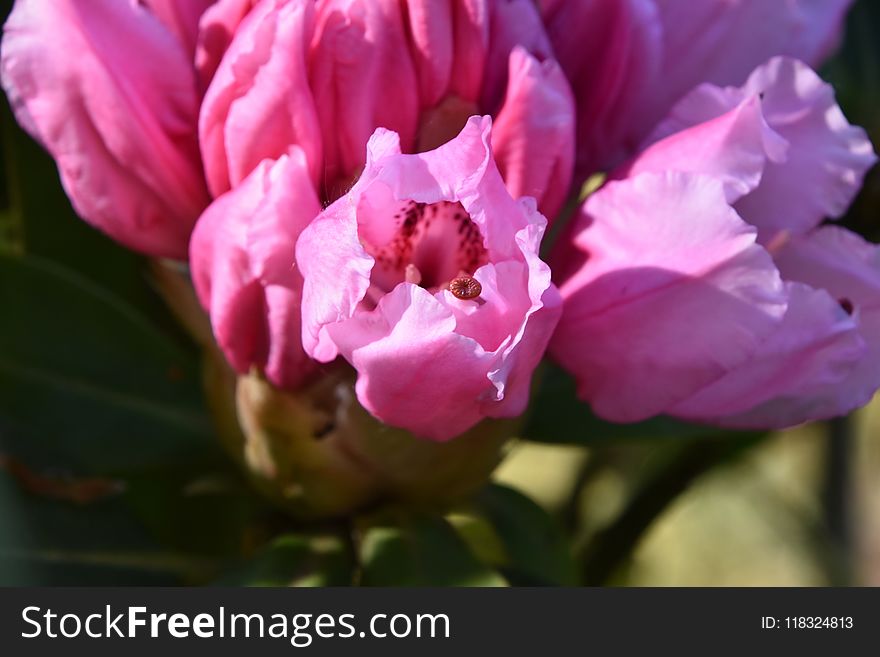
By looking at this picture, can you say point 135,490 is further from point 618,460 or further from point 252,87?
point 618,460

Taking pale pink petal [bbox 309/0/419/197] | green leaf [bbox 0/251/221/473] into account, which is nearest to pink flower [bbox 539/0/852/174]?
pale pink petal [bbox 309/0/419/197]

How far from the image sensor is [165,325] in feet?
2.83

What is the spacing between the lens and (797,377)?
0.55 metres

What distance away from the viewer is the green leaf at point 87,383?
72 centimetres

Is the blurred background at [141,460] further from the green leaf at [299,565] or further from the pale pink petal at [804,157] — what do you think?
the pale pink petal at [804,157]

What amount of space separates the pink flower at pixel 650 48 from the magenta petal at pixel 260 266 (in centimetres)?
16

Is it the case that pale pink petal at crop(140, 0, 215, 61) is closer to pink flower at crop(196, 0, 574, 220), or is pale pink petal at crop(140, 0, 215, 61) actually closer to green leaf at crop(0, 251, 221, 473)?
pink flower at crop(196, 0, 574, 220)

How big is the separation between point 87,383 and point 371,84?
13.5 inches

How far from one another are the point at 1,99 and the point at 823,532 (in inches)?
41.1

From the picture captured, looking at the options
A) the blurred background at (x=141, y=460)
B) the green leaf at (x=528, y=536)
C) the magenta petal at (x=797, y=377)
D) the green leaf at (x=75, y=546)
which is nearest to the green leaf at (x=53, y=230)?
the blurred background at (x=141, y=460)

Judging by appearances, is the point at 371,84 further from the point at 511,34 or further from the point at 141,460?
the point at 141,460

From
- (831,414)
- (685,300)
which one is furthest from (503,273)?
(831,414)

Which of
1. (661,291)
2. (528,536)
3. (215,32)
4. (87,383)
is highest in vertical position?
(215,32)

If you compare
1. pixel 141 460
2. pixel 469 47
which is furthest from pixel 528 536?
pixel 469 47
